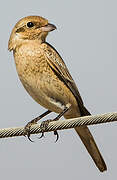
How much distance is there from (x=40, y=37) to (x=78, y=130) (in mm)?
1564

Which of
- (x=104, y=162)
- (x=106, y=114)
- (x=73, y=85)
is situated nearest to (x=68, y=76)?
(x=73, y=85)

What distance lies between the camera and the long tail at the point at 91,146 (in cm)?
901

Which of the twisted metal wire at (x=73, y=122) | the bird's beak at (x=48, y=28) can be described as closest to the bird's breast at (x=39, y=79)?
the bird's beak at (x=48, y=28)

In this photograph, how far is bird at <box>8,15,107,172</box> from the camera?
8.51 metres

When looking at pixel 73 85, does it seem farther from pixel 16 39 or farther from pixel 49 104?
pixel 16 39

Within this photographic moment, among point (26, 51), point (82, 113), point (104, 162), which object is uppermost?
point (26, 51)

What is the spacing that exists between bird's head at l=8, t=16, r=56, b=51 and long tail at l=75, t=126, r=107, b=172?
1534 millimetres

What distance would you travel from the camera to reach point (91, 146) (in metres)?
9.14

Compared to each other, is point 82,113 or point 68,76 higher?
point 68,76

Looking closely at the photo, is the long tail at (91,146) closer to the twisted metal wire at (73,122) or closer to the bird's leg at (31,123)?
the bird's leg at (31,123)

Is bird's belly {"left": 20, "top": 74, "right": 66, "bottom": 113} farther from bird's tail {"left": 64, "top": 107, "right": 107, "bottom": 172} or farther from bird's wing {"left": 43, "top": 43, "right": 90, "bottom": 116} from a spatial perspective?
bird's tail {"left": 64, "top": 107, "right": 107, "bottom": 172}

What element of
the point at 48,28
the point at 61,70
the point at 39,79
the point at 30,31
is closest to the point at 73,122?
the point at 39,79

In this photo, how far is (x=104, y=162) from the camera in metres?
9.03

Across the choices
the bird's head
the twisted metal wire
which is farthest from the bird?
the twisted metal wire
